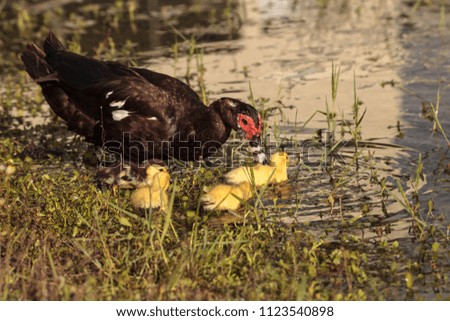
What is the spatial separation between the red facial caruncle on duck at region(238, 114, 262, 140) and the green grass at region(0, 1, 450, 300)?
58 cm

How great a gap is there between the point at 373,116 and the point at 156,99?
2849mm

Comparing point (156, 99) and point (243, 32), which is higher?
point (156, 99)

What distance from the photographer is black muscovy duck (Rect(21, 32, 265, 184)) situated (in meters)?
7.89

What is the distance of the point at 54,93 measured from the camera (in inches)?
336

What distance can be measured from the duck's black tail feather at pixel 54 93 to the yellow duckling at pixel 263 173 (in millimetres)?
1350

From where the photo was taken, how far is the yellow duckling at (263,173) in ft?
26.1

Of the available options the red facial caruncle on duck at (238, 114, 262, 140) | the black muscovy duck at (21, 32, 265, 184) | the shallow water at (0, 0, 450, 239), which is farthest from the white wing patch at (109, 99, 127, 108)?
the shallow water at (0, 0, 450, 239)

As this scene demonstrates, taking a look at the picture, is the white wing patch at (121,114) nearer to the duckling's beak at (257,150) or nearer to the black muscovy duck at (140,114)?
the black muscovy duck at (140,114)

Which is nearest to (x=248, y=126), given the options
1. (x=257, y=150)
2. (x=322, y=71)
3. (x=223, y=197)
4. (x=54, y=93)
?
(x=257, y=150)

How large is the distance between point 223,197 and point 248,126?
0.64m

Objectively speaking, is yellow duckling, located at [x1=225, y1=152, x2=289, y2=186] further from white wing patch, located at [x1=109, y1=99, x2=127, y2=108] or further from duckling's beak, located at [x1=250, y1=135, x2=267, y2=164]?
white wing patch, located at [x1=109, y1=99, x2=127, y2=108]
